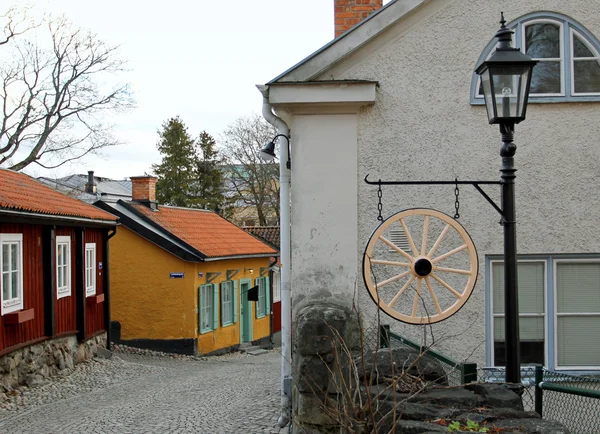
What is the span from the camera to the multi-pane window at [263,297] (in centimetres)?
2716

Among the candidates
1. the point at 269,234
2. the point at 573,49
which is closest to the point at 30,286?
the point at 573,49

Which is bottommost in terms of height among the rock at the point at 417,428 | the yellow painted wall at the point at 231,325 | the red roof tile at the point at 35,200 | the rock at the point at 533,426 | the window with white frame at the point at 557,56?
the yellow painted wall at the point at 231,325

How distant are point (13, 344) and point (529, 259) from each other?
9229 mm

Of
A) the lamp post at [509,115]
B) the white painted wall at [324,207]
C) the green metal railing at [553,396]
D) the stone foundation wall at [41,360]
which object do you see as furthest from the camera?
the stone foundation wall at [41,360]

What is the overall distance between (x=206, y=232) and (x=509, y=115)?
20843 mm

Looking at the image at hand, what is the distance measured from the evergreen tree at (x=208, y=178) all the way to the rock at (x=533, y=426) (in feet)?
148

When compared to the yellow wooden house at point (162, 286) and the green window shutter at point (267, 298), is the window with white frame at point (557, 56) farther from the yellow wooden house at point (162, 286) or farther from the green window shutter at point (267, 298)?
the green window shutter at point (267, 298)

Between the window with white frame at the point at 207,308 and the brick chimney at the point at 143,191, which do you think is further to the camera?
the brick chimney at the point at 143,191

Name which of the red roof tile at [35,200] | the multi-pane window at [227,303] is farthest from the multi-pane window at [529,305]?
the multi-pane window at [227,303]

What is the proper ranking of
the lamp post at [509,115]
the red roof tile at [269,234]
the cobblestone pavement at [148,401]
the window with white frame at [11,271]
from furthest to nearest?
the red roof tile at [269,234] < the window with white frame at [11,271] < the cobblestone pavement at [148,401] < the lamp post at [509,115]

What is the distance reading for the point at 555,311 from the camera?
7.71 meters

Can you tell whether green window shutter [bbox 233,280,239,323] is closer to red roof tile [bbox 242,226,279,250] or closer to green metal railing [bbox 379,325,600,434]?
red roof tile [bbox 242,226,279,250]

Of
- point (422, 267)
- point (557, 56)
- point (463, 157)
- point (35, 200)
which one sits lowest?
point (422, 267)

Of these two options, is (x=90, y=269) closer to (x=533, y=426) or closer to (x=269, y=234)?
(x=533, y=426)
